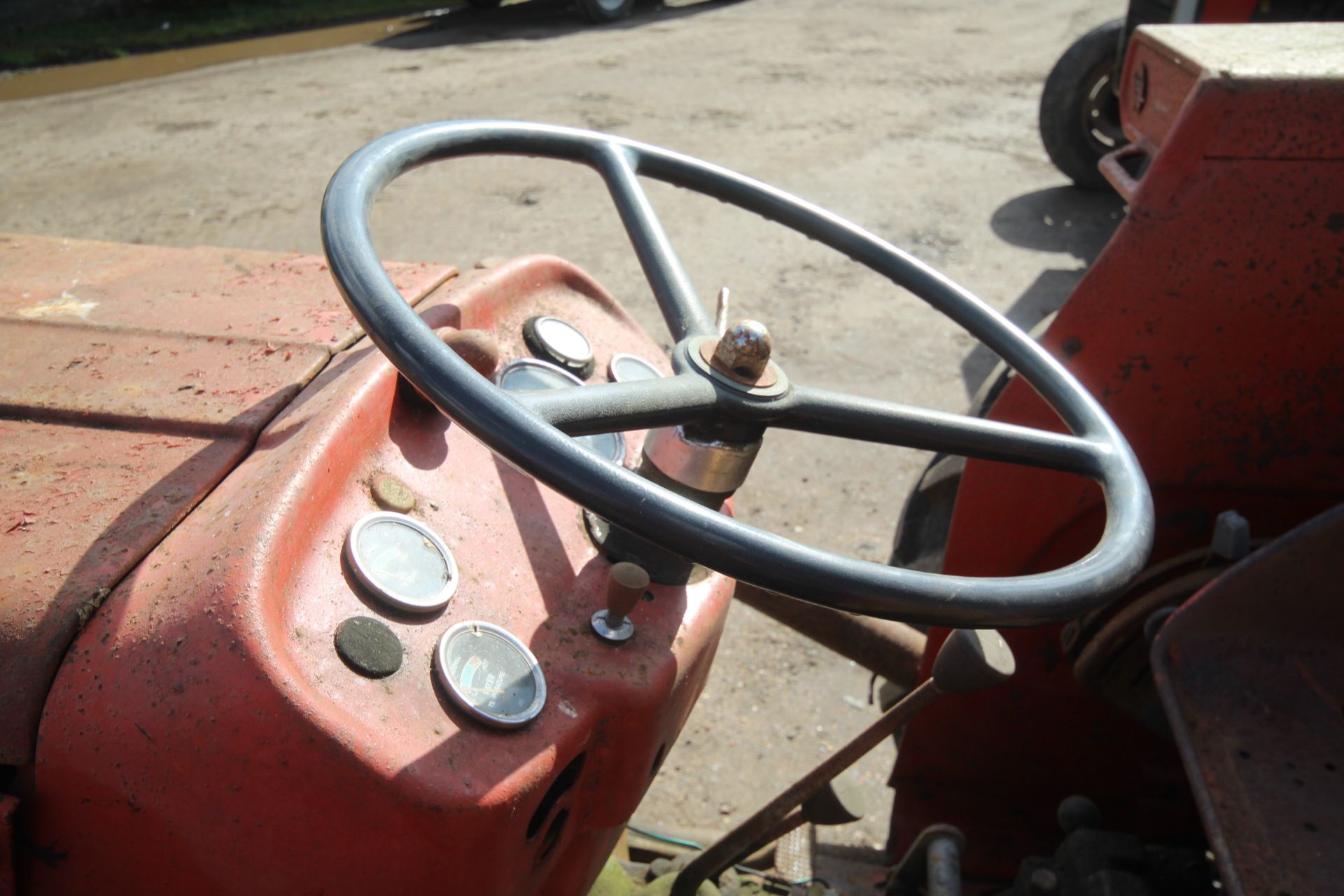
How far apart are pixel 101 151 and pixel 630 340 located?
14.7 feet

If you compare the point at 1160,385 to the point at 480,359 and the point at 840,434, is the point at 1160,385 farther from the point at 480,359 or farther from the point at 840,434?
the point at 480,359

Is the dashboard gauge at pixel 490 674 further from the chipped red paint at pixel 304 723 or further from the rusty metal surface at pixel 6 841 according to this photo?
the rusty metal surface at pixel 6 841

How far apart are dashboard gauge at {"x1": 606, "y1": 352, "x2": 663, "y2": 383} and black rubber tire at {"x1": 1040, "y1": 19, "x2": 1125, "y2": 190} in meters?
3.56

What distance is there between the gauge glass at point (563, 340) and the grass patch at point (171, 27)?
6816 millimetres

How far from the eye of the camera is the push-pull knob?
90 centimetres

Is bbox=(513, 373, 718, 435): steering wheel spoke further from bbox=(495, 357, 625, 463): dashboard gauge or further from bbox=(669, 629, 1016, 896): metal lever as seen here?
bbox=(669, 629, 1016, 896): metal lever

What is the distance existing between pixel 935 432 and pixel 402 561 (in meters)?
0.46

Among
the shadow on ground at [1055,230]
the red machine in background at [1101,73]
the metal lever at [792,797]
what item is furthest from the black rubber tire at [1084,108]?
the metal lever at [792,797]

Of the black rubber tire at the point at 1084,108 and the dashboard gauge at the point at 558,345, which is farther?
the black rubber tire at the point at 1084,108

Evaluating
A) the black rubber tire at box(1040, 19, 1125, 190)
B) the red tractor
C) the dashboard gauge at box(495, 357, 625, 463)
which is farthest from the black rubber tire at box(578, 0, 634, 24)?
the dashboard gauge at box(495, 357, 625, 463)

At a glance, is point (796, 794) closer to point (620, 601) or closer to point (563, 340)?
point (620, 601)

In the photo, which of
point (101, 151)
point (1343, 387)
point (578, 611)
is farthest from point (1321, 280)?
point (101, 151)

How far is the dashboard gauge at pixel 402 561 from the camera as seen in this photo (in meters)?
0.84

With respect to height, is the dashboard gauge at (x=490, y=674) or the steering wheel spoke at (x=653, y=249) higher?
the steering wheel spoke at (x=653, y=249)
